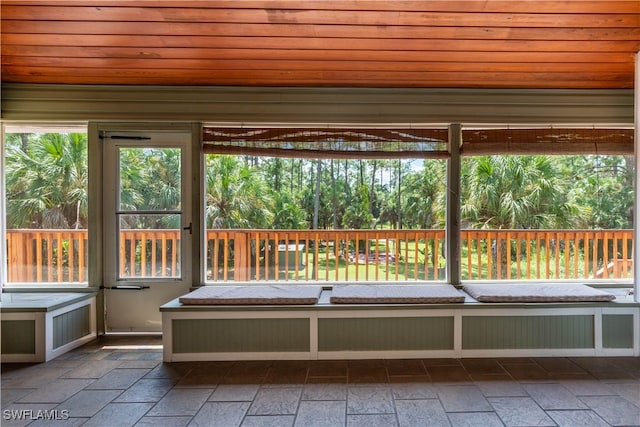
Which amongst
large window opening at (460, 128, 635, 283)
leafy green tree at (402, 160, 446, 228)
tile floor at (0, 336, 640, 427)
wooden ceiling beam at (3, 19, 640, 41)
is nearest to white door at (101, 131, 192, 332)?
tile floor at (0, 336, 640, 427)

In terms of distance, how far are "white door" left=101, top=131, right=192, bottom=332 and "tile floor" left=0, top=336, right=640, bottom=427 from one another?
60 cm

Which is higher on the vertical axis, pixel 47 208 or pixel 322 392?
pixel 47 208

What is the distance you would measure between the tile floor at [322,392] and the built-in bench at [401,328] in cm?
9

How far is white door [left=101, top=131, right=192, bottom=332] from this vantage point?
3219 mm

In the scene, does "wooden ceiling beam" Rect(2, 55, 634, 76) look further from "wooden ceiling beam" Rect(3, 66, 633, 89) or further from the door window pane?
the door window pane

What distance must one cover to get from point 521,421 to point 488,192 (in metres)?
2.09

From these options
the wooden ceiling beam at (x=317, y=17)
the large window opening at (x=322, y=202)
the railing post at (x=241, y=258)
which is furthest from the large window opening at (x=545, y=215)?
the railing post at (x=241, y=258)

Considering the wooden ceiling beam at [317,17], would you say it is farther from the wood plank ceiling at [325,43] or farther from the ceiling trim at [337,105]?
the ceiling trim at [337,105]

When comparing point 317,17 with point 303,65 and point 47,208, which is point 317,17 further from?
point 47,208

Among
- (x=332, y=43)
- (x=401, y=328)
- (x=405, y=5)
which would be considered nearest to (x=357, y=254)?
(x=401, y=328)

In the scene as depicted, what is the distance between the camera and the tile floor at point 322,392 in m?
1.88

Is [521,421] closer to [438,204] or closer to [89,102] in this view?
[438,204]

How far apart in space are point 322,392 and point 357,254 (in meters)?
1.59

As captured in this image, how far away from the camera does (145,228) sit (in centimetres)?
325
